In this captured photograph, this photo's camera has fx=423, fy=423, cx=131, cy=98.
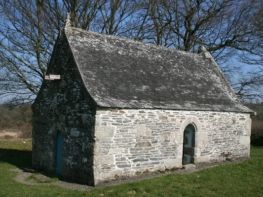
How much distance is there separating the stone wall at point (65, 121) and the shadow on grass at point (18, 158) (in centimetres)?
80

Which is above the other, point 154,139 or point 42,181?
point 154,139

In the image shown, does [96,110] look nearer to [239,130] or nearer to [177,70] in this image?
[177,70]

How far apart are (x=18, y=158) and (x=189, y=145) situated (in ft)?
26.4

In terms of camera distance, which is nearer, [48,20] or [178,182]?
[178,182]

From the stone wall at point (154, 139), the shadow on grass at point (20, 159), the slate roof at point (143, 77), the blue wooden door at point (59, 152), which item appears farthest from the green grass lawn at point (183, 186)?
the slate roof at point (143, 77)

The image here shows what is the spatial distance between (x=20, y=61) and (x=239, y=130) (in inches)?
514

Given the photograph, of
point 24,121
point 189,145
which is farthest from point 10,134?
point 189,145

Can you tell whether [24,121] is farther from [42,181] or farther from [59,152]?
[42,181]

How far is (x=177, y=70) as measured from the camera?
18.6 metres

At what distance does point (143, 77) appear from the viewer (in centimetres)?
1669

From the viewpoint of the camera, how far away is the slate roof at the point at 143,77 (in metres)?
15.0

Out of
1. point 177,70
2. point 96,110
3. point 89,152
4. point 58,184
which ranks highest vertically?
point 177,70

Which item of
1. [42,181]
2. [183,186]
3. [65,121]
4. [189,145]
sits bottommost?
[42,181]

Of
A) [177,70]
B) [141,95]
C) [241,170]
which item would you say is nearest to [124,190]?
[141,95]
